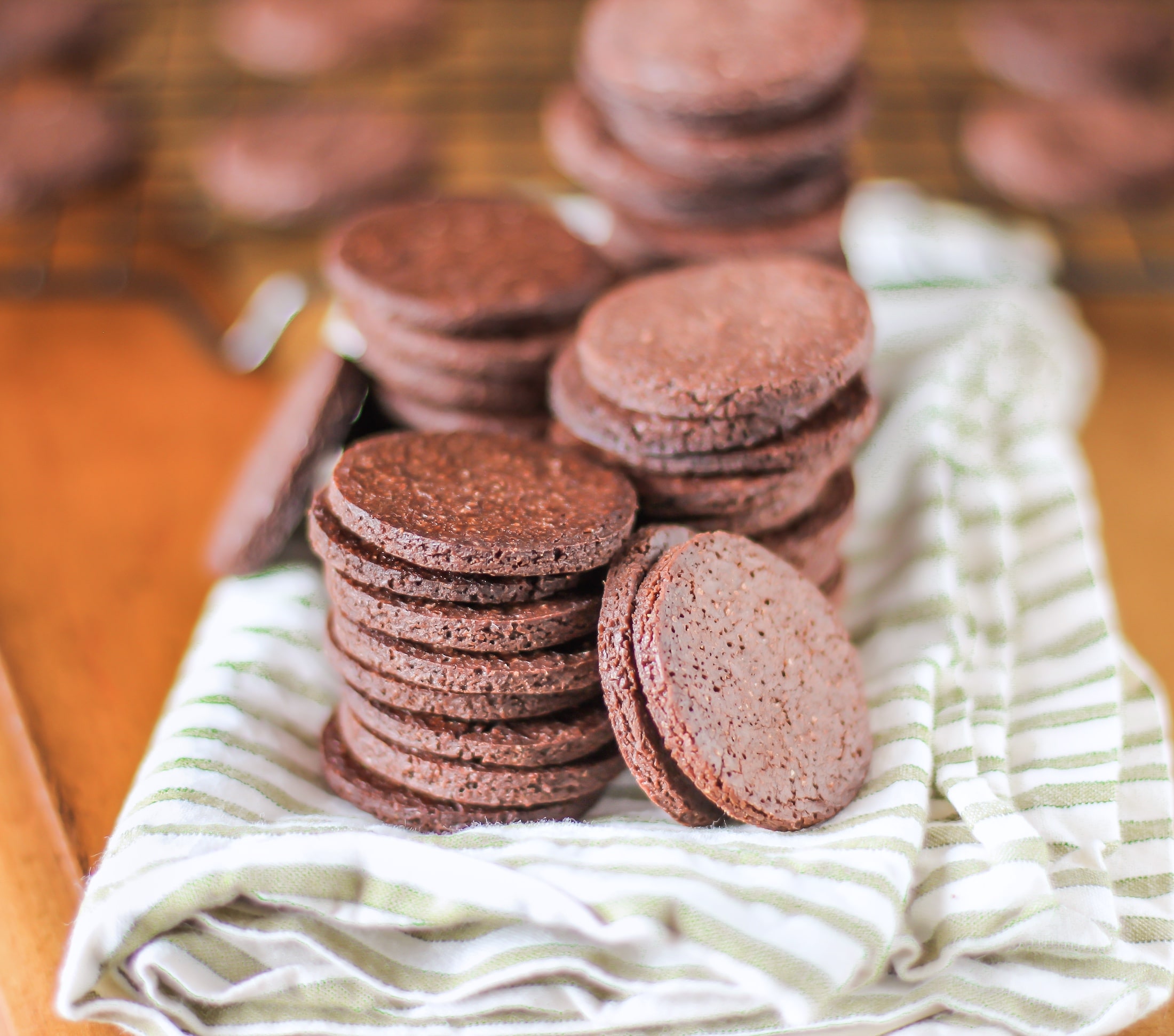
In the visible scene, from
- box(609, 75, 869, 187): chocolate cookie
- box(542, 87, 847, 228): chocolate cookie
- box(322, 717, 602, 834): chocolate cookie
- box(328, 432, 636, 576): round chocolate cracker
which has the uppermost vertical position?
box(609, 75, 869, 187): chocolate cookie

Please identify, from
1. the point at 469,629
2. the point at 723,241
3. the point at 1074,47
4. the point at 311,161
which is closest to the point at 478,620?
the point at 469,629

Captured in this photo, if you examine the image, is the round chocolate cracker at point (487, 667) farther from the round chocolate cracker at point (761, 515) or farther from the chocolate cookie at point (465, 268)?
the chocolate cookie at point (465, 268)

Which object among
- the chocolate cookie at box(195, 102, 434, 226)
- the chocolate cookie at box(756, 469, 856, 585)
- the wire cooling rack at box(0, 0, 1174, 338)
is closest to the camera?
the chocolate cookie at box(756, 469, 856, 585)

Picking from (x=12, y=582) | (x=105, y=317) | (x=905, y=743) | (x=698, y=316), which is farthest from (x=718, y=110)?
(x=105, y=317)

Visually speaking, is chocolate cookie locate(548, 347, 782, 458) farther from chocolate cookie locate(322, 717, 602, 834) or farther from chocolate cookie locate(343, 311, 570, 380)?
chocolate cookie locate(322, 717, 602, 834)

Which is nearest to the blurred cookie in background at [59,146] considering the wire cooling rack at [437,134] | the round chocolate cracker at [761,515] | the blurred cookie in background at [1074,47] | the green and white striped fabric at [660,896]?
the wire cooling rack at [437,134]

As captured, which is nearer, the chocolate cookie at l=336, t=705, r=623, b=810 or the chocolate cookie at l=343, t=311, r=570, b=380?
the chocolate cookie at l=336, t=705, r=623, b=810

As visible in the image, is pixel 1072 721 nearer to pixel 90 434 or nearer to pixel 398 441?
pixel 398 441

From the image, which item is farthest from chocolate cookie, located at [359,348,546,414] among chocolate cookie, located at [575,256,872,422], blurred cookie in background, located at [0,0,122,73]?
blurred cookie in background, located at [0,0,122,73]
